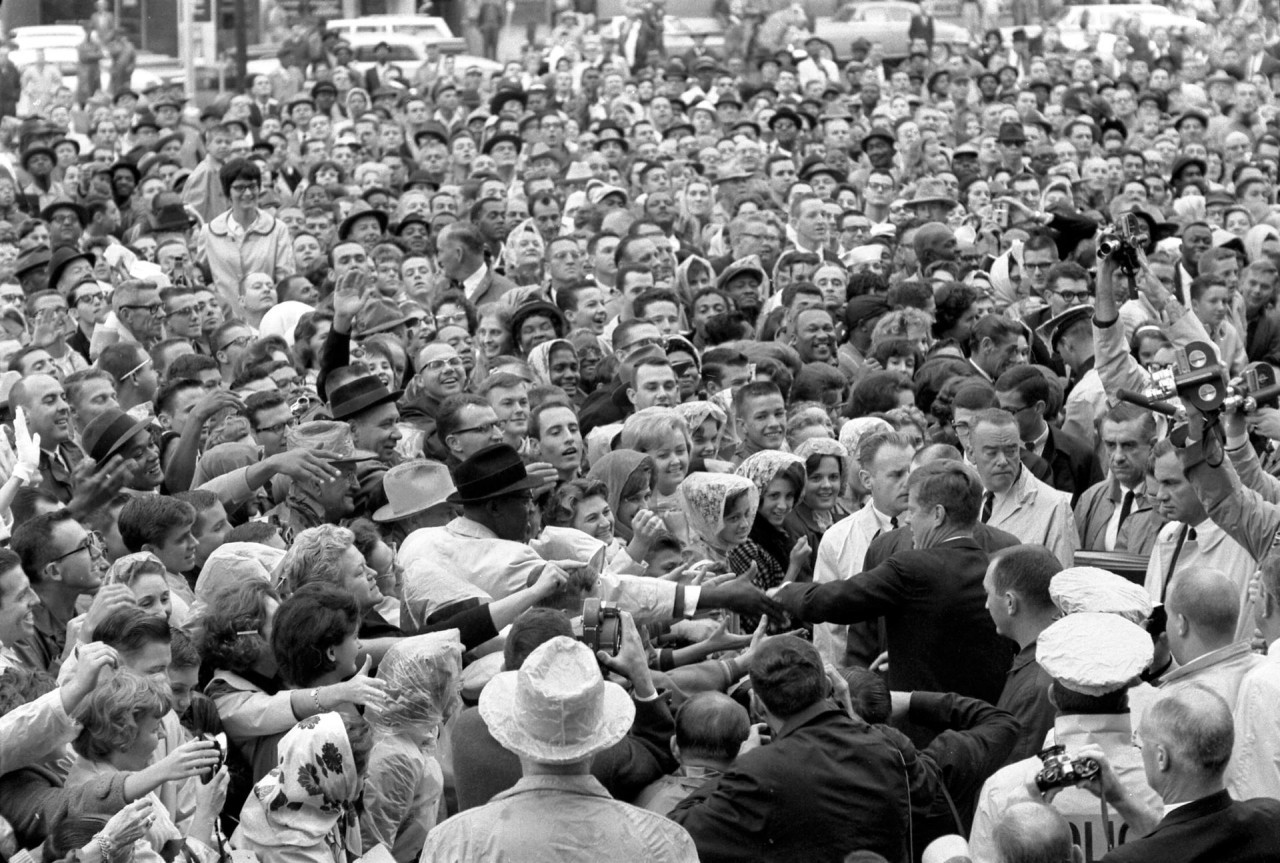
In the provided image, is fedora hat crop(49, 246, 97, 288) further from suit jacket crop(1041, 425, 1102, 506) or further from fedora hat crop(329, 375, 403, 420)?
suit jacket crop(1041, 425, 1102, 506)

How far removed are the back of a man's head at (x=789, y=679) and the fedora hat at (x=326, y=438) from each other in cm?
304

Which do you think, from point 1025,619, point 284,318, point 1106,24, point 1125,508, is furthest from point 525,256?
point 1106,24

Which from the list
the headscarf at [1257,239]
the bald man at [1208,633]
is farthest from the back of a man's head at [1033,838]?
the headscarf at [1257,239]

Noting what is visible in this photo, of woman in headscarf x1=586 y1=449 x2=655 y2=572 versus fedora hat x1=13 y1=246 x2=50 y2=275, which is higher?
woman in headscarf x1=586 y1=449 x2=655 y2=572

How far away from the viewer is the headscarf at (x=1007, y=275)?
1245cm

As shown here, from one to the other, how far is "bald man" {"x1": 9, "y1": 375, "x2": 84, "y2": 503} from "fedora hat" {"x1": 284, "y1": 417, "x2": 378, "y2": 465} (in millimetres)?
1094

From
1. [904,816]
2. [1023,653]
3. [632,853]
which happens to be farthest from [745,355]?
[632,853]

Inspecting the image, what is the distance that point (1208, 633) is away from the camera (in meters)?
5.30

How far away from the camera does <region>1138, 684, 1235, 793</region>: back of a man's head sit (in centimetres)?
443

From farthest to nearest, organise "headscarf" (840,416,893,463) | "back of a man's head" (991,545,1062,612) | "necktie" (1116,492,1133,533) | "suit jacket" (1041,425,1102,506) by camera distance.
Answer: "suit jacket" (1041,425,1102,506), "headscarf" (840,416,893,463), "necktie" (1116,492,1133,533), "back of a man's head" (991,545,1062,612)

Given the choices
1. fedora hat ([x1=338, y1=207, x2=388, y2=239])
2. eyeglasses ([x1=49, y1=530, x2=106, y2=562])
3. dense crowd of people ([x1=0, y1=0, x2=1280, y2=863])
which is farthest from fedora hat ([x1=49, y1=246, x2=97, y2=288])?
eyeglasses ([x1=49, y1=530, x2=106, y2=562])

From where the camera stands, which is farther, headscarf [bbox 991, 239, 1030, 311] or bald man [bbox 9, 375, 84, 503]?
headscarf [bbox 991, 239, 1030, 311]

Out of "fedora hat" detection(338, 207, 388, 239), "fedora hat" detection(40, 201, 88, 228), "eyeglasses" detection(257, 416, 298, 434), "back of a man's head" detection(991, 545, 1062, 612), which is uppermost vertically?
"back of a man's head" detection(991, 545, 1062, 612)

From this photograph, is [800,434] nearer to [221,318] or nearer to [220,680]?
[220,680]
